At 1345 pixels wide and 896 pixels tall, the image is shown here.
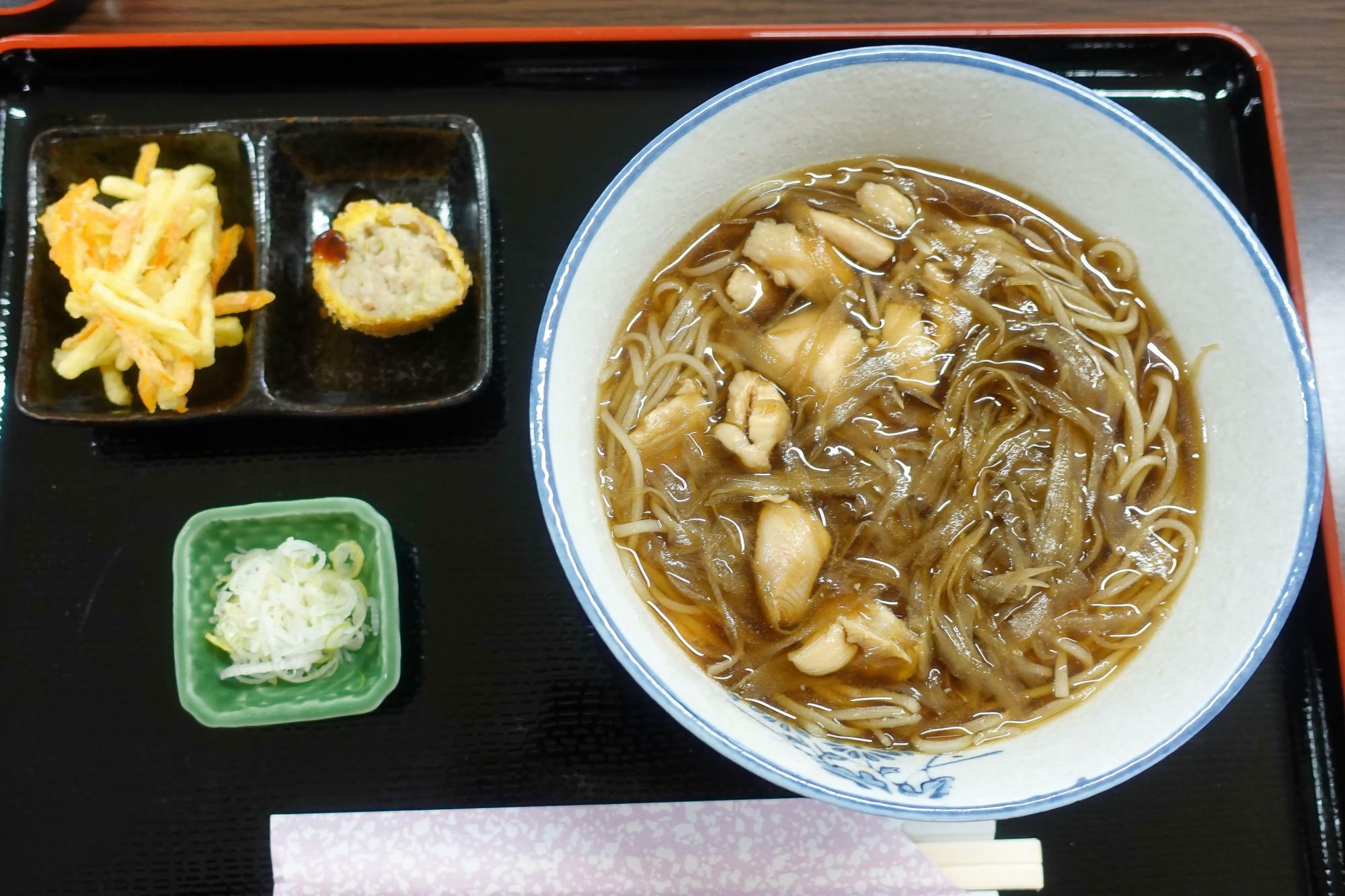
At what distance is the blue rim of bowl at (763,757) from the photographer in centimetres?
143

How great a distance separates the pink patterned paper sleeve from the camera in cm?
191

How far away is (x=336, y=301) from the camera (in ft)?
7.01

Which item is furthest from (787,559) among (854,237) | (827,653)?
(854,237)

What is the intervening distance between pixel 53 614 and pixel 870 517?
1877 mm

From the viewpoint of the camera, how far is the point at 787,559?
5.68 ft

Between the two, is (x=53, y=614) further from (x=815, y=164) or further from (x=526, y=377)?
(x=815, y=164)

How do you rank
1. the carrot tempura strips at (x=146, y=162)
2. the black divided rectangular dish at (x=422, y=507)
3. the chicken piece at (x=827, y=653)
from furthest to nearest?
1. the carrot tempura strips at (x=146, y=162)
2. the black divided rectangular dish at (x=422, y=507)
3. the chicken piece at (x=827, y=653)

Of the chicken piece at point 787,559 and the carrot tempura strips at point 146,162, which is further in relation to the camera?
the carrot tempura strips at point 146,162

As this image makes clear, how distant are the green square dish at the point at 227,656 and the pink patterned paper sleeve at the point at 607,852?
0.27 m

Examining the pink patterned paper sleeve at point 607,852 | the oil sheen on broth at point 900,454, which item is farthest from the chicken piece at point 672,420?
the pink patterned paper sleeve at point 607,852

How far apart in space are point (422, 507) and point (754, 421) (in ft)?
2.79

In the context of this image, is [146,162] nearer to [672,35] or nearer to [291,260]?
[291,260]

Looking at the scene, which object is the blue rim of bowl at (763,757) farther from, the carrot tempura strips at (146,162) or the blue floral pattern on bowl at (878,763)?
the carrot tempura strips at (146,162)

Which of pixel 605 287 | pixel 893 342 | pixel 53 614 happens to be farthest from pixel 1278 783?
pixel 53 614
